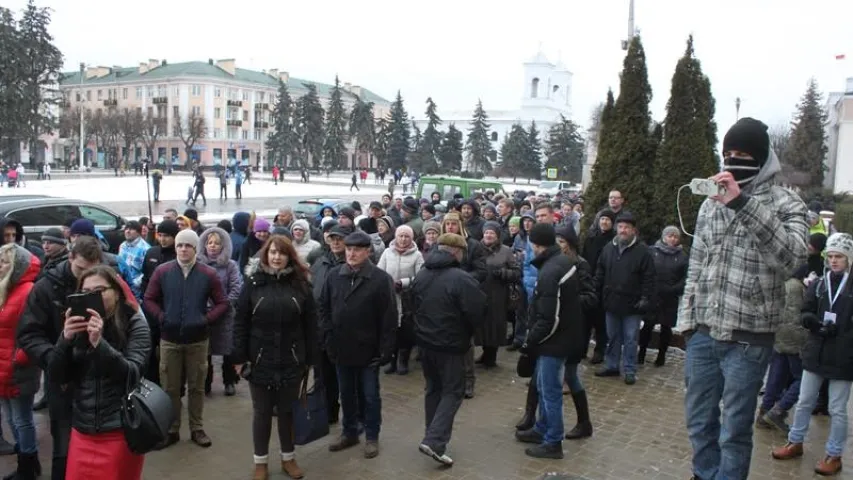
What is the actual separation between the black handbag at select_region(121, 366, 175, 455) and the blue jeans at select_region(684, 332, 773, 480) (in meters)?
3.07

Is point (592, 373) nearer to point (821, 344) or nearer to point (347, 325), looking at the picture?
point (821, 344)

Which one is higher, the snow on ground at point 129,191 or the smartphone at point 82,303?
the smartphone at point 82,303

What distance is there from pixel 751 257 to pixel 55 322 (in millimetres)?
4412

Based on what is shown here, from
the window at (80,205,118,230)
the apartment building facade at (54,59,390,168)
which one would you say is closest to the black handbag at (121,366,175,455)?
the window at (80,205,118,230)

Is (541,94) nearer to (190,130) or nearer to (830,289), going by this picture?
(190,130)

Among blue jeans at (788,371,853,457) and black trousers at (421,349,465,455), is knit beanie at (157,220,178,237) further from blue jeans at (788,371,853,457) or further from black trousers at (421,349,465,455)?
blue jeans at (788,371,853,457)

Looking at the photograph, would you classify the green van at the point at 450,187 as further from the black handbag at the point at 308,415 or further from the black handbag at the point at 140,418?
the black handbag at the point at 140,418

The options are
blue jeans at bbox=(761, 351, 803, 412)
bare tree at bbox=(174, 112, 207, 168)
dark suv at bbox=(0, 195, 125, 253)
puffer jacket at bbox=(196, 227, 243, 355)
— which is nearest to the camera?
blue jeans at bbox=(761, 351, 803, 412)

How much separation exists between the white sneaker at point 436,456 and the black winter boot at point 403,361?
2.81 metres

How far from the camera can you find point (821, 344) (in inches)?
225

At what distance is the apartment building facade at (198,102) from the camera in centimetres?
10181

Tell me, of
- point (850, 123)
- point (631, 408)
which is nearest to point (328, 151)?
point (850, 123)

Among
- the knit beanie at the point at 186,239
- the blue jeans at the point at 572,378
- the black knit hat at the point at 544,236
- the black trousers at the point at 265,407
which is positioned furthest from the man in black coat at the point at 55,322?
the blue jeans at the point at 572,378

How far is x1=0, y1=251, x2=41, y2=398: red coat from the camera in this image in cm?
507
